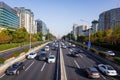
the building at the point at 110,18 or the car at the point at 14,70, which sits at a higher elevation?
the building at the point at 110,18

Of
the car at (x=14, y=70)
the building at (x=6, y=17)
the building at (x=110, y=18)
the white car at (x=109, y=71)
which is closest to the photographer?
the car at (x=14, y=70)

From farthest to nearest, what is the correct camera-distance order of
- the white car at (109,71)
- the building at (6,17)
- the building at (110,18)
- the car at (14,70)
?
the building at (110,18), the building at (6,17), the white car at (109,71), the car at (14,70)

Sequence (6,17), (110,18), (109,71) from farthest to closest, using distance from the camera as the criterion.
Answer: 1. (110,18)
2. (6,17)
3. (109,71)

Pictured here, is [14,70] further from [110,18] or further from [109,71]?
[110,18]

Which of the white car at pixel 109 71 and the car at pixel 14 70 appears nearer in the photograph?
the car at pixel 14 70

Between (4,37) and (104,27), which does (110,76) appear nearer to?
(4,37)

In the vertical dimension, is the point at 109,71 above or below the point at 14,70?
below

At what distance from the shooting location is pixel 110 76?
28.7m

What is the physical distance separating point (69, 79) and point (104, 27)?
175 m

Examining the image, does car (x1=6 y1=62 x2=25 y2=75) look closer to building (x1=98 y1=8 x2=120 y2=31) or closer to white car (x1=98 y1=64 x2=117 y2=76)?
white car (x1=98 y1=64 x2=117 y2=76)

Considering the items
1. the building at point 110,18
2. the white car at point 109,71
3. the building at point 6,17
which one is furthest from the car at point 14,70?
the building at point 110,18

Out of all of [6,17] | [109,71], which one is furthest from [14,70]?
[6,17]

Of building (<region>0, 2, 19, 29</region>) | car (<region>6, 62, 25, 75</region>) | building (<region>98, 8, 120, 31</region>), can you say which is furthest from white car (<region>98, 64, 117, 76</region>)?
building (<region>98, 8, 120, 31</region>)

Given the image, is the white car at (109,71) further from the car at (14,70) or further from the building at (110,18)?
the building at (110,18)
